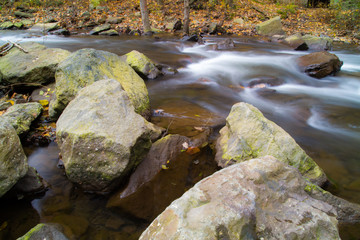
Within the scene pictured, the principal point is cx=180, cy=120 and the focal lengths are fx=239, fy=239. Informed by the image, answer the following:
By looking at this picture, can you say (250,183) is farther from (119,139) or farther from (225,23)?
(225,23)

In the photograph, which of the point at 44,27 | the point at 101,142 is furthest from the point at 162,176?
the point at 44,27

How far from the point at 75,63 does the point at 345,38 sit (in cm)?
1657

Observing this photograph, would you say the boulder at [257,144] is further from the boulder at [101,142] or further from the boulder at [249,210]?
the boulder at [101,142]

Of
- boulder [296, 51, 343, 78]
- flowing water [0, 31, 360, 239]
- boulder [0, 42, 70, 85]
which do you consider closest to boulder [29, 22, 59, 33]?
flowing water [0, 31, 360, 239]

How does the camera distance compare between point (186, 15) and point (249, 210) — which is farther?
point (186, 15)

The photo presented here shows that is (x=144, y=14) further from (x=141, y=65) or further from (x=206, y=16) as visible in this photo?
(x=141, y=65)

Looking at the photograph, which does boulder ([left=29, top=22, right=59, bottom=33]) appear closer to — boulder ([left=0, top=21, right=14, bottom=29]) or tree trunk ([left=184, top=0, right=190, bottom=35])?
boulder ([left=0, top=21, right=14, bottom=29])

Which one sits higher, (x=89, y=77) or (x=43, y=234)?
(x=89, y=77)

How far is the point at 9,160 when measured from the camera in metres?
2.84

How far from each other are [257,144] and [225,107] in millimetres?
2695

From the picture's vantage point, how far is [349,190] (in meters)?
3.38

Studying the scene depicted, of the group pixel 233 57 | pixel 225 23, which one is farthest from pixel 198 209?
pixel 225 23

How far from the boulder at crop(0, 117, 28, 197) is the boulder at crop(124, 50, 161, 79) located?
482cm

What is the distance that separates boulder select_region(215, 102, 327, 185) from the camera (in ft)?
10.6
